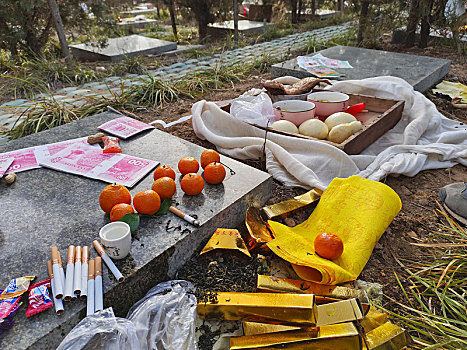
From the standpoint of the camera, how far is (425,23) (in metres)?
6.56

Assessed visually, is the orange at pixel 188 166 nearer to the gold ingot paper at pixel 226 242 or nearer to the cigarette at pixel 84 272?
the gold ingot paper at pixel 226 242

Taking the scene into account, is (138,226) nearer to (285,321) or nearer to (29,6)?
(285,321)

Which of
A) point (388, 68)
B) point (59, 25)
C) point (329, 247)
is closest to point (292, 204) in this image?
point (329, 247)

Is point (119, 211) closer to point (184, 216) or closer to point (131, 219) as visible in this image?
point (131, 219)

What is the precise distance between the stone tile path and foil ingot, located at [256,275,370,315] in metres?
3.33

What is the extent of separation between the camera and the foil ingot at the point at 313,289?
5.20ft

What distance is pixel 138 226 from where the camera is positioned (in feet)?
5.91

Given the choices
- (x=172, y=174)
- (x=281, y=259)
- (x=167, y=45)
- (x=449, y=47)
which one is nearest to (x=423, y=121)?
(x=281, y=259)

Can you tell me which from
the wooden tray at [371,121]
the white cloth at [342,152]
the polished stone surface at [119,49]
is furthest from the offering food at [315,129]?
the polished stone surface at [119,49]

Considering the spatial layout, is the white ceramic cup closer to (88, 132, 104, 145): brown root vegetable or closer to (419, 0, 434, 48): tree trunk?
(88, 132, 104, 145): brown root vegetable

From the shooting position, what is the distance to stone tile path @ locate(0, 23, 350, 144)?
425 centimetres

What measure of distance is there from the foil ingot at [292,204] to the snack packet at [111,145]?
48.0 inches

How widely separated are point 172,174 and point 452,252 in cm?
174

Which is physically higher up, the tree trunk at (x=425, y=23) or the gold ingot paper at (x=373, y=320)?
the tree trunk at (x=425, y=23)
